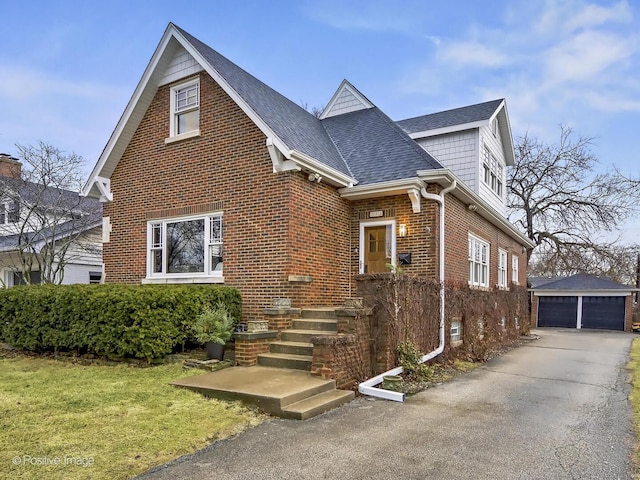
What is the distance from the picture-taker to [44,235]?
16422 millimetres

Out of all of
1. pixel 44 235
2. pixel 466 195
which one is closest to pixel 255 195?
pixel 466 195

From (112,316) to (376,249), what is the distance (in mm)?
5768

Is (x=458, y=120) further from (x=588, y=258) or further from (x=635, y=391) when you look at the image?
(x=588, y=258)

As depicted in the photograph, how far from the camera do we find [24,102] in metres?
22.2

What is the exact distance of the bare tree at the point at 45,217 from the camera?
1638 centimetres

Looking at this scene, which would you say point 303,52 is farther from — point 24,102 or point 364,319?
point 364,319

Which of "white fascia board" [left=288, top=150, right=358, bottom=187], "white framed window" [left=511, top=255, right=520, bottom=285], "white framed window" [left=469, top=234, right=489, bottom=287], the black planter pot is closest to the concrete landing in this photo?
the black planter pot

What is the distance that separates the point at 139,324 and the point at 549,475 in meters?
6.26

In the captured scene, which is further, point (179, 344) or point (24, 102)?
point (24, 102)

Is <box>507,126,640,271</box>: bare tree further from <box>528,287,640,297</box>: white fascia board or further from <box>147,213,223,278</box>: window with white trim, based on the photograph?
<box>147,213,223,278</box>: window with white trim

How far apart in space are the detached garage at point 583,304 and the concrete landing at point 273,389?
22.5 m

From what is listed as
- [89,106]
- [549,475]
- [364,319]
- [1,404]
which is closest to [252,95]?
[364,319]

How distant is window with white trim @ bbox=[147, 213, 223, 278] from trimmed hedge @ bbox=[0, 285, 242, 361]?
4.24 ft

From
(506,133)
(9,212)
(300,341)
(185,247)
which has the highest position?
(506,133)
